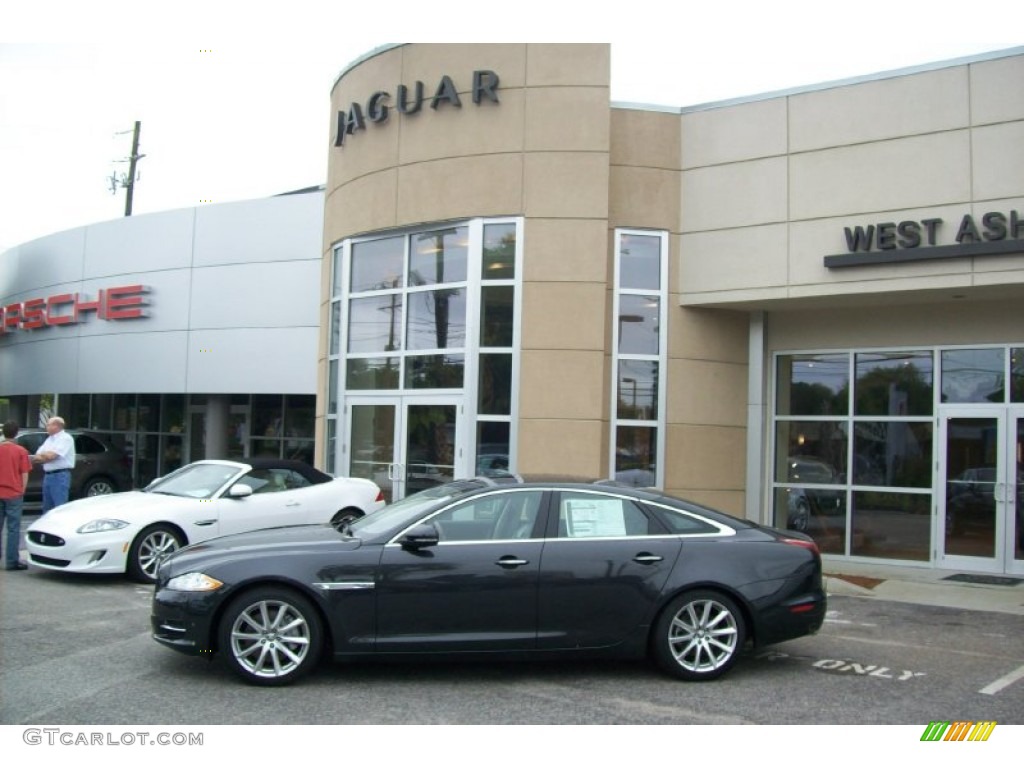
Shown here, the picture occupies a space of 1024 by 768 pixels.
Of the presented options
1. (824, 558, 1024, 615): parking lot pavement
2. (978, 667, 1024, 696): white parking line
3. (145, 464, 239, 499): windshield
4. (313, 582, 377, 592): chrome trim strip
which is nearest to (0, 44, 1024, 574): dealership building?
(824, 558, 1024, 615): parking lot pavement

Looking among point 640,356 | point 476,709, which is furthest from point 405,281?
point 476,709

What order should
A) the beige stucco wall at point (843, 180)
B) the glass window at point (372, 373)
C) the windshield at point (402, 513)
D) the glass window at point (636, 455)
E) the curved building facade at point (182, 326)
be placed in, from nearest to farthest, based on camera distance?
the windshield at point (402, 513), the beige stucco wall at point (843, 180), the glass window at point (636, 455), the glass window at point (372, 373), the curved building facade at point (182, 326)

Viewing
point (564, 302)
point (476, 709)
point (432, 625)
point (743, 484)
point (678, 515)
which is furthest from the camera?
point (743, 484)

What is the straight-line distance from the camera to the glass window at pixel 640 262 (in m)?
13.4

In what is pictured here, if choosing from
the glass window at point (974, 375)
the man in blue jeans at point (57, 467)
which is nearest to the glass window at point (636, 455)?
the glass window at point (974, 375)

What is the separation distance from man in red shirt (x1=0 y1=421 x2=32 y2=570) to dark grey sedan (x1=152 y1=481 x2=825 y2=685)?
5147mm

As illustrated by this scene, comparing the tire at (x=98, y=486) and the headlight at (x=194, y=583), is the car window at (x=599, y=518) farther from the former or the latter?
the tire at (x=98, y=486)

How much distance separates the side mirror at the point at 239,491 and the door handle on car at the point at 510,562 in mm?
5091

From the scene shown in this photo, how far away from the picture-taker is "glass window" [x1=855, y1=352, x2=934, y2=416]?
12.7m

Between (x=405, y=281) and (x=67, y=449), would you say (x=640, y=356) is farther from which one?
(x=67, y=449)

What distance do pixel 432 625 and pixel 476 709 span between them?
71cm

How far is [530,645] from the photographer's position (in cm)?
649

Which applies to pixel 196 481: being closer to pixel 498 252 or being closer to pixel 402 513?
pixel 498 252
